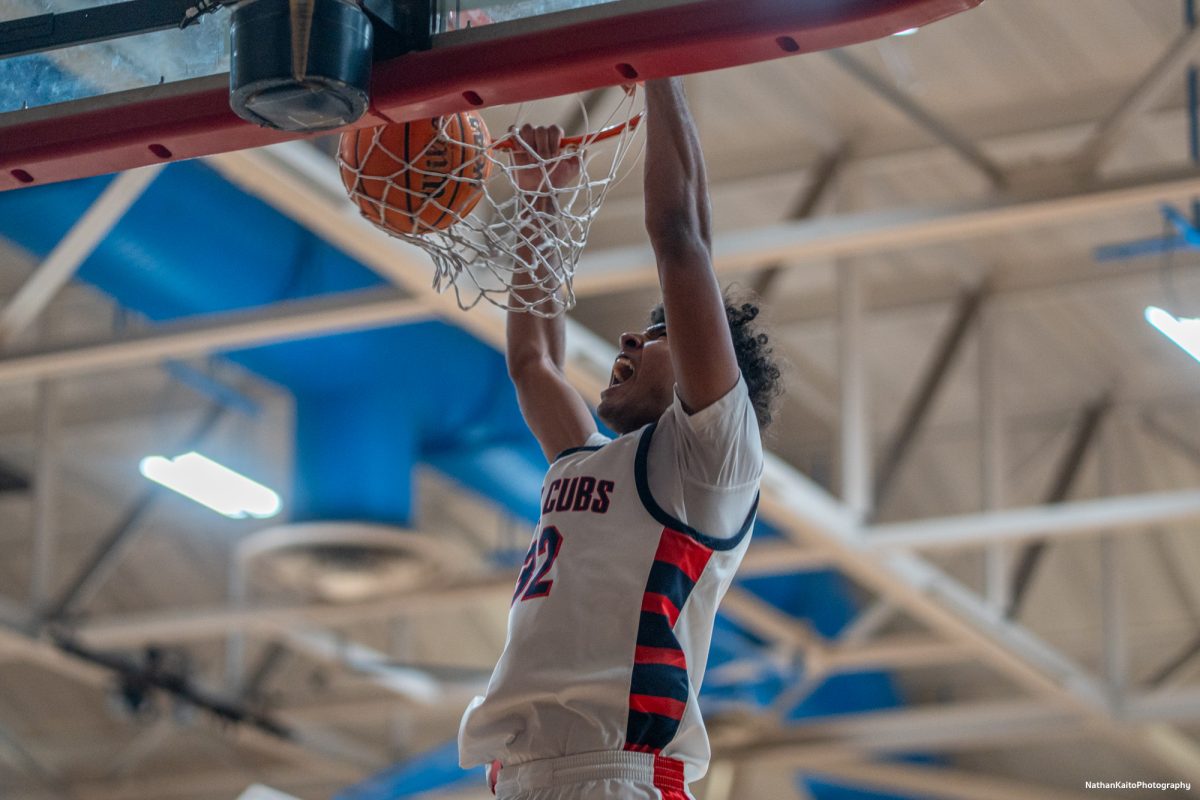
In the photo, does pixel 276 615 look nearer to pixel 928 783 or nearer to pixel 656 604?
pixel 928 783

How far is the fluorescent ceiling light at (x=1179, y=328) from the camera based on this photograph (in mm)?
7922

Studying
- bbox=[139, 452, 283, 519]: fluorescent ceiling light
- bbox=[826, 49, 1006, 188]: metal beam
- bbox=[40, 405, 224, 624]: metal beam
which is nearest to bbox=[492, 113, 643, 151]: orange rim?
bbox=[826, 49, 1006, 188]: metal beam

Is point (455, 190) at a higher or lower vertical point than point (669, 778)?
higher

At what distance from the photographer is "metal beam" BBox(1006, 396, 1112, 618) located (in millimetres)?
13398

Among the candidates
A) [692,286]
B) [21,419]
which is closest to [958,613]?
[21,419]

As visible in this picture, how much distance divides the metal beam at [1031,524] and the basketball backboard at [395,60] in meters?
7.26

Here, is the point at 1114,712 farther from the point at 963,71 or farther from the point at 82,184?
the point at 82,184

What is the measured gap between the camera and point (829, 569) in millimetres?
14609

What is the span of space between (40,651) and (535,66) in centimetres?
1031

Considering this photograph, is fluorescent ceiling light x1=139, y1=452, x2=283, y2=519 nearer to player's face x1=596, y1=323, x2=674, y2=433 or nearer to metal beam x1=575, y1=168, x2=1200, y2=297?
metal beam x1=575, y1=168, x2=1200, y2=297

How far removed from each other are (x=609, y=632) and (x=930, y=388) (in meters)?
8.33

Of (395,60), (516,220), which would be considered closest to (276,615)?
(516,220)

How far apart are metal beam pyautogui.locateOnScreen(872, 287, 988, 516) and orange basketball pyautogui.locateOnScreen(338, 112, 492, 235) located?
7.35m

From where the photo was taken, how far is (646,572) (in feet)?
12.3
